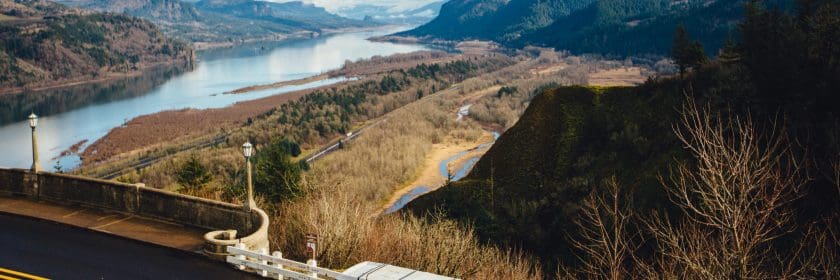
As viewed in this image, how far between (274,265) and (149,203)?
688cm

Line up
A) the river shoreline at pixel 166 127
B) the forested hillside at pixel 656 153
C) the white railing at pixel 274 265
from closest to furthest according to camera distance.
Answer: the white railing at pixel 274 265
the forested hillside at pixel 656 153
the river shoreline at pixel 166 127

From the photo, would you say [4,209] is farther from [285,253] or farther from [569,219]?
[569,219]

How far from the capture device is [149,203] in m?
21.7

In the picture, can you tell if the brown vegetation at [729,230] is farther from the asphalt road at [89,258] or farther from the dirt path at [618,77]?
the dirt path at [618,77]

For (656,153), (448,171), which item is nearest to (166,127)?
(448,171)

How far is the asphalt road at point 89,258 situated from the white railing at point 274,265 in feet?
0.99

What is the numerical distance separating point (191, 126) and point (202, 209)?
8088 cm

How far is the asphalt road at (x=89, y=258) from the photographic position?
1709 centimetres

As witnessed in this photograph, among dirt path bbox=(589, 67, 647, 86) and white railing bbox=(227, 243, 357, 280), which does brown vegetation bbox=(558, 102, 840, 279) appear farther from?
dirt path bbox=(589, 67, 647, 86)

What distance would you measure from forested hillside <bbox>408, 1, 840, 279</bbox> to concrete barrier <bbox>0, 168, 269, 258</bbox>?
12.1 meters

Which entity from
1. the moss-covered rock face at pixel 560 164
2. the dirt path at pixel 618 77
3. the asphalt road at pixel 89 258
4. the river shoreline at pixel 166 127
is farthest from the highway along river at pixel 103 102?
the dirt path at pixel 618 77

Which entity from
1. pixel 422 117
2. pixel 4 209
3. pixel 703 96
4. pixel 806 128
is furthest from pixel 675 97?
pixel 422 117

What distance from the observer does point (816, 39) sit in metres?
34.0

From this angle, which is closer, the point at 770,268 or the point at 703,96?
the point at 770,268
